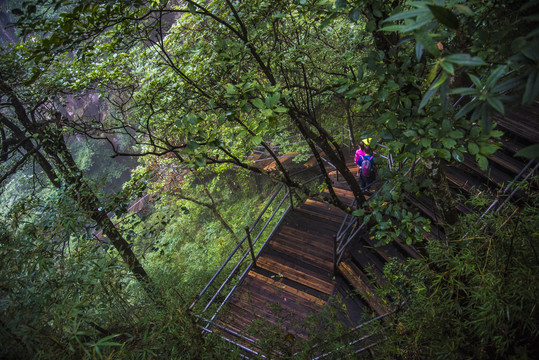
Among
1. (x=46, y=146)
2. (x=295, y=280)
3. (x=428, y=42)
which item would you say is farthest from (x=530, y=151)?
(x=46, y=146)

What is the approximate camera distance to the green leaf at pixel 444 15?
0.99m

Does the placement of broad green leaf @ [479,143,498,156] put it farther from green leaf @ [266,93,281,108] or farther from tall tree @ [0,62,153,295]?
tall tree @ [0,62,153,295]

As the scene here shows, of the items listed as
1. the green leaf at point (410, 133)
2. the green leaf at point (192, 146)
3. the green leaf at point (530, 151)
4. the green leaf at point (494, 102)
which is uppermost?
the green leaf at point (192, 146)

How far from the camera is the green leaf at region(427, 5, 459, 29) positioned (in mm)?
986

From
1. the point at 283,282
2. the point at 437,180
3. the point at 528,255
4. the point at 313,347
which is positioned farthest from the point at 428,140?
the point at 283,282

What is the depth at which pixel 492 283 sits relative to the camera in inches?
68.2

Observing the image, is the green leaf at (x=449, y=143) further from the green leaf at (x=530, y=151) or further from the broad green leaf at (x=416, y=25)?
the broad green leaf at (x=416, y=25)

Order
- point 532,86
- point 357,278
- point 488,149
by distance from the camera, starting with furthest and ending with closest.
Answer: point 357,278, point 488,149, point 532,86

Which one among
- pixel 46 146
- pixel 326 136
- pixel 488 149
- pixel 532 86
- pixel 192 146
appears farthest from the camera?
pixel 46 146

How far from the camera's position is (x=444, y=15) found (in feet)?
3.29

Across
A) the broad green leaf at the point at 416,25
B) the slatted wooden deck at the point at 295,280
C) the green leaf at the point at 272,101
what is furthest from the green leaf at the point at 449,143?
the slatted wooden deck at the point at 295,280

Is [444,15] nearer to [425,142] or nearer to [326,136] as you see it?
[425,142]

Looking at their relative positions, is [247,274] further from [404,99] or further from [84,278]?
[404,99]

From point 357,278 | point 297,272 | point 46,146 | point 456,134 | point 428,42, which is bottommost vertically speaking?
point 357,278
